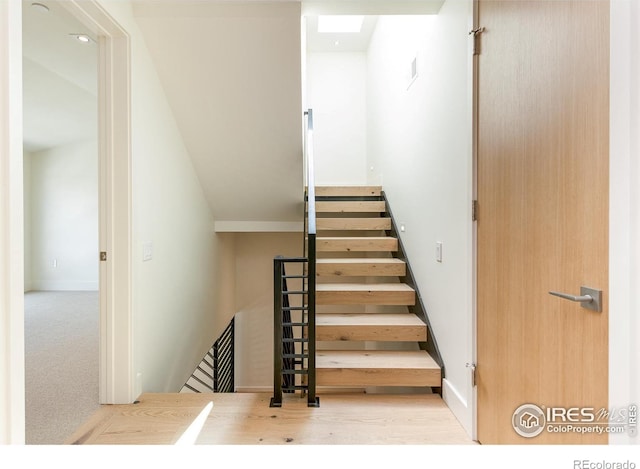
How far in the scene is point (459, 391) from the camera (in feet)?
6.16

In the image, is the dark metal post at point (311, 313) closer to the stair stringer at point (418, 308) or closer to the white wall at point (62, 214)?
the stair stringer at point (418, 308)

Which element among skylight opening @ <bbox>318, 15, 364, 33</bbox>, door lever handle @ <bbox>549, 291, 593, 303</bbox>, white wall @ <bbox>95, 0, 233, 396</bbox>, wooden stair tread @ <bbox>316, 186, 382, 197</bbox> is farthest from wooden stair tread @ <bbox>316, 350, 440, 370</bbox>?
skylight opening @ <bbox>318, 15, 364, 33</bbox>

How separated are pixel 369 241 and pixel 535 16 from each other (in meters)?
2.28

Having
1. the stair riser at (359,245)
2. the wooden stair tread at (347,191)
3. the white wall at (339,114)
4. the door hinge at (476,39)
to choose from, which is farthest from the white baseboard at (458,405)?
the white wall at (339,114)

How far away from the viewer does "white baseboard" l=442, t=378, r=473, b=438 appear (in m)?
1.72

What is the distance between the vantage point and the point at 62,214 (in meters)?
5.90

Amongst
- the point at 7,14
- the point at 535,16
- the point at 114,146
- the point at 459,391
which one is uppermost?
the point at 535,16

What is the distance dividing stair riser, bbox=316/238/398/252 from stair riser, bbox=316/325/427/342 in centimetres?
101

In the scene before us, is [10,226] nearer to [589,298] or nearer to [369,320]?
[589,298]

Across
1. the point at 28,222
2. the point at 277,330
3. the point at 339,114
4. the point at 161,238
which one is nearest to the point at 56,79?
the point at 161,238

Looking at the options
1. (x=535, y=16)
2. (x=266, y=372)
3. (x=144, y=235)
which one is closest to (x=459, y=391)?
(x=535, y=16)

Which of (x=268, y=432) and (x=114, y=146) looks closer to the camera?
(x=268, y=432)

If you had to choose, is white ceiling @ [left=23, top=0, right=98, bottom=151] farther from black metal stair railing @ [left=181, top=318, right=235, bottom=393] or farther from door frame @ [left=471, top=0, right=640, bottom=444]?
black metal stair railing @ [left=181, top=318, right=235, bottom=393]
